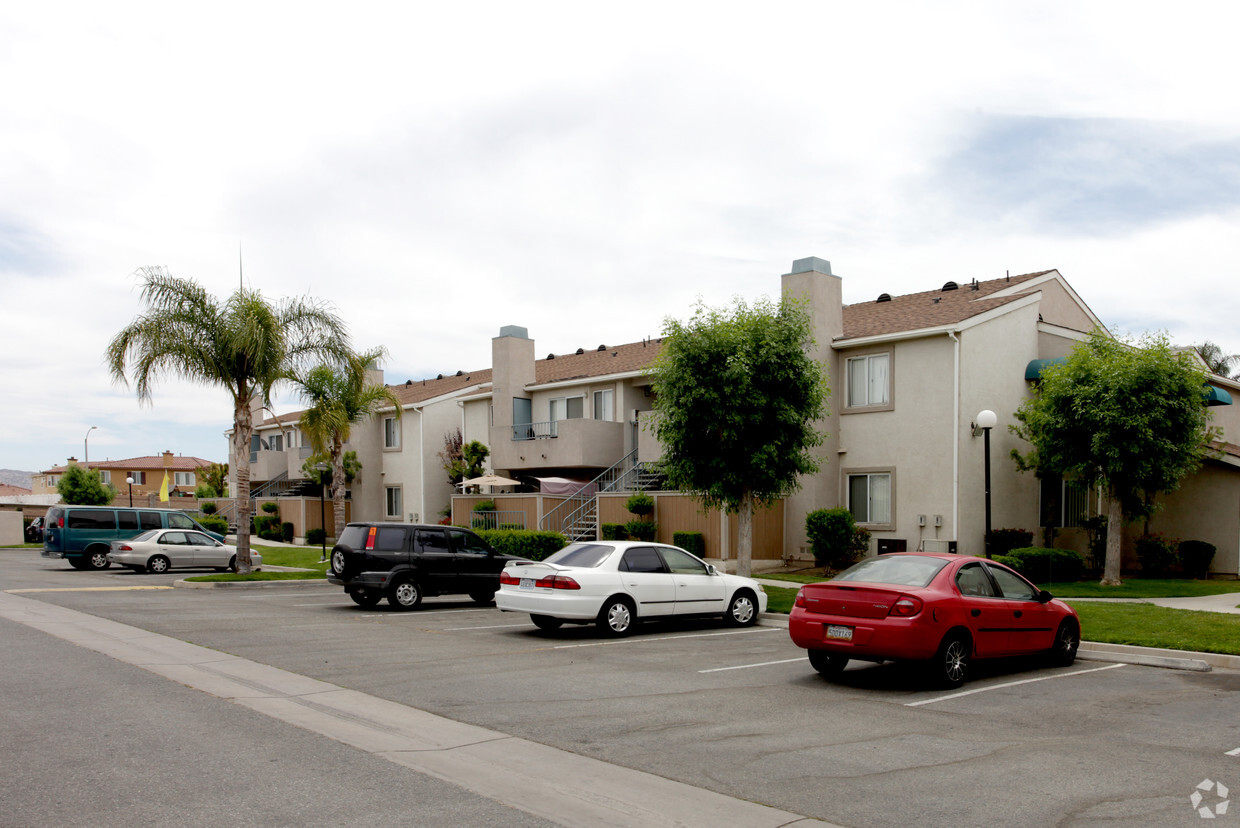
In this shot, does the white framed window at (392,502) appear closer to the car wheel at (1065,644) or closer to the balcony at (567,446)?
the balcony at (567,446)

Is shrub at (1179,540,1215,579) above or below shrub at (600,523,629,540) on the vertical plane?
below

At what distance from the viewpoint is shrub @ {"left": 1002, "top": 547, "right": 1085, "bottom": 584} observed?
2234 centimetres

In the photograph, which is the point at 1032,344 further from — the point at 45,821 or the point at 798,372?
the point at 45,821

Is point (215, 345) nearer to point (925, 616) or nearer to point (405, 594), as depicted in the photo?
point (405, 594)

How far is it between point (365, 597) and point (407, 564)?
133 centimetres

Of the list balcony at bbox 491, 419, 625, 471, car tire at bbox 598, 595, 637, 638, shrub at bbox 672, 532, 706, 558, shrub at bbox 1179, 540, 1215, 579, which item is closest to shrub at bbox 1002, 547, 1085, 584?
shrub at bbox 1179, 540, 1215, 579

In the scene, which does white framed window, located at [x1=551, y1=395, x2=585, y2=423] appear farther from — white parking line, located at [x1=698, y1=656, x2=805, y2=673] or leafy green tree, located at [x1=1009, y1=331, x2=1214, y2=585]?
white parking line, located at [x1=698, y1=656, x2=805, y2=673]

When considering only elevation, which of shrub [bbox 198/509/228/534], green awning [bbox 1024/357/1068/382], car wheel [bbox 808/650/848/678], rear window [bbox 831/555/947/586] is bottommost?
shrub [bbox 198/509/228/534]

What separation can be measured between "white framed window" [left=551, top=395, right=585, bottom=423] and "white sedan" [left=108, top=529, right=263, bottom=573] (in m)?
11.9

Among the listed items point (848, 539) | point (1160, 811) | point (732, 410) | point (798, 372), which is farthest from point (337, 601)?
point (1160, 811)

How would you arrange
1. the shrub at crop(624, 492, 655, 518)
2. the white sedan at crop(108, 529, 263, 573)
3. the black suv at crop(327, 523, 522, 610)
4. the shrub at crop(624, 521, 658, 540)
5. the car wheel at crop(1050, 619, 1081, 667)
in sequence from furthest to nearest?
the shrub at crop(624, 492, 655, 518) < the shrub at crop(624, 521, 658, 540) < the white sedan at crop(108, 529, 263, 573) < the black suv at crop(327, 523, 522, 610) < the car wheel at crop(1050, 619, 1081, 667)

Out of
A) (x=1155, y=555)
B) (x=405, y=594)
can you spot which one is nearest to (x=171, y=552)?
(x=405, y=594)

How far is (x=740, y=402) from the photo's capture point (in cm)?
2000

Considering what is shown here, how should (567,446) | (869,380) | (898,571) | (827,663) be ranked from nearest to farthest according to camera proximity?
(898,571) → (827,663) → (869,380) → (567,446)
